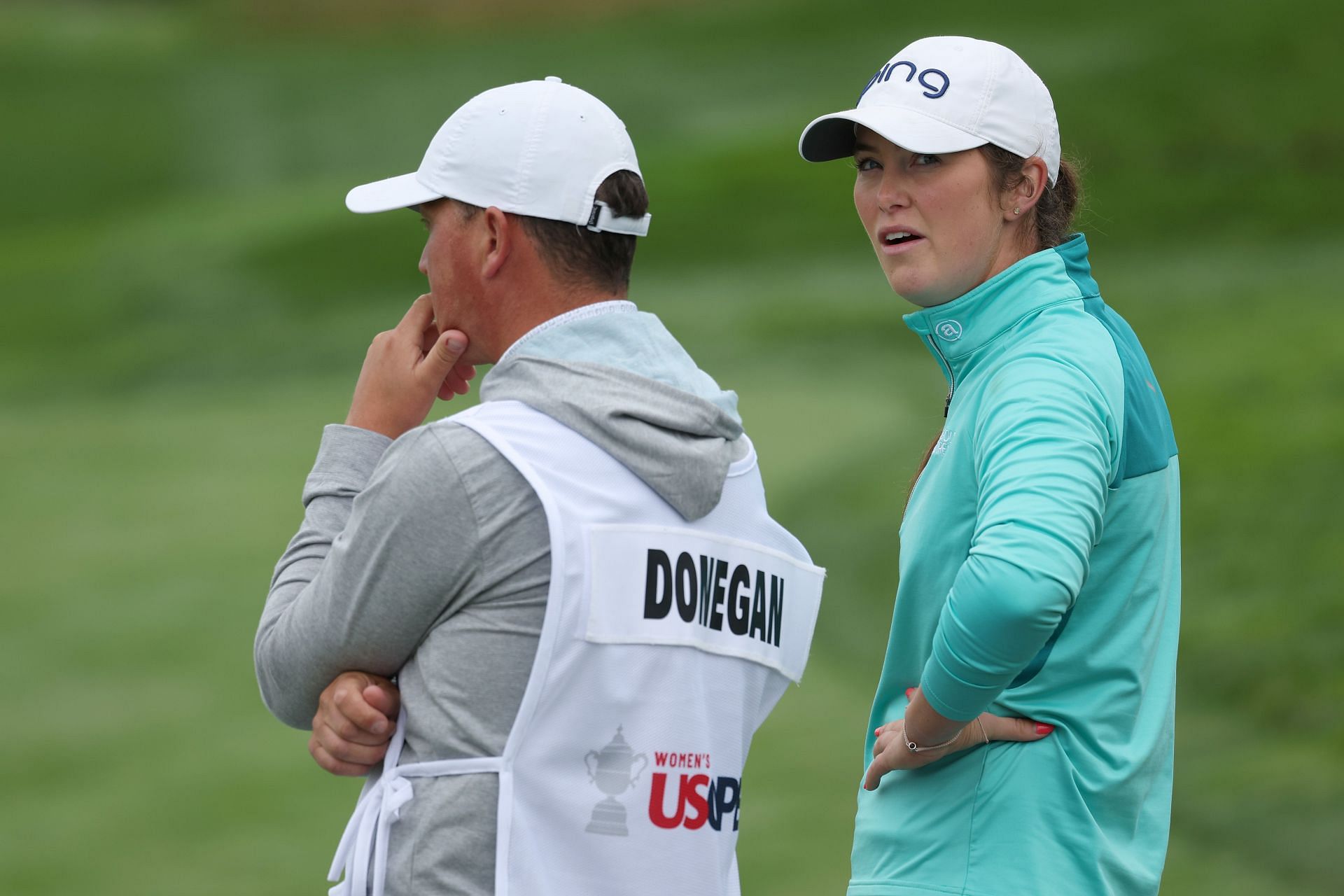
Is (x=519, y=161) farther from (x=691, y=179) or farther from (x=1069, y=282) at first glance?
(x=691, y=179)

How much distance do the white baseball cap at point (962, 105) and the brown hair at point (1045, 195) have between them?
0.02m

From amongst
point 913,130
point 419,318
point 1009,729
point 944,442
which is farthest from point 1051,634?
point 419,318

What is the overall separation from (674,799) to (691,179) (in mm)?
15745

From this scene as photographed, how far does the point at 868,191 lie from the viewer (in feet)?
7.16

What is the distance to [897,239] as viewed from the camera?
214 centimetres

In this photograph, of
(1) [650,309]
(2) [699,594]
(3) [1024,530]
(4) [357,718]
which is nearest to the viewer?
(3) [1024,530]

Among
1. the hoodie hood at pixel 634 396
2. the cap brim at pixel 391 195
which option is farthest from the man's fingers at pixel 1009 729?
the cap brim at pixel 391 195

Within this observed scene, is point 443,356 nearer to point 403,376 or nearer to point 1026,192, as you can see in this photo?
point 403,376

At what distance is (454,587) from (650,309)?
11574 mm

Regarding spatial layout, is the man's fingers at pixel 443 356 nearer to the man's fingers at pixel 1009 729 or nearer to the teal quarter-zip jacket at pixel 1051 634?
the teal quarter-zip jacket at pixel 1051 634

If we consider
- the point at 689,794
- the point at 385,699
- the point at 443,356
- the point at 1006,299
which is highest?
the point at 1006,299

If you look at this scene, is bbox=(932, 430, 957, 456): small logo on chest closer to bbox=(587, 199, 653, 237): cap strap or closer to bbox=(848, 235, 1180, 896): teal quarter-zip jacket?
bbox=(848, 235, 1180, 896): teal quarter-zip jacket

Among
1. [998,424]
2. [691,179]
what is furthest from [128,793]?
[691,179]

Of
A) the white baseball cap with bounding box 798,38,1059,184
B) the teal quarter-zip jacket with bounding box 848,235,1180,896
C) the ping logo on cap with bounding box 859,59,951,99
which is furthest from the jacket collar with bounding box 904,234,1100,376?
the ping logo on cap with bounding box 859,59,951,99
